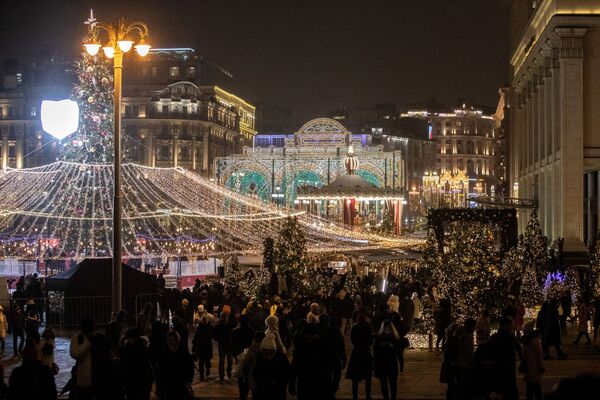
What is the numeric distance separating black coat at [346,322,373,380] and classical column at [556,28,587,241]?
102ft

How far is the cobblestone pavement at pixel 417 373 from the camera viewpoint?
51.6ft

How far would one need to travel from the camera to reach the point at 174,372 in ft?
42.3

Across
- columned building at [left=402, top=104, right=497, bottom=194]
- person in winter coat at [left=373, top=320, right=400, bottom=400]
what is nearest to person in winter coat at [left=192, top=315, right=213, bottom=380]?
person in winter coat at [left=373, top=320, right=400, bottom=400]

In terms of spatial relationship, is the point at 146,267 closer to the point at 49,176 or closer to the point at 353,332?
the point at 49,176

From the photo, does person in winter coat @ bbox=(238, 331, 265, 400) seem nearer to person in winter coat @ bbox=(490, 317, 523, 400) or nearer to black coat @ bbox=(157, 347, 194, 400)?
black coat @ bbox=(157, 347, 194, 400)

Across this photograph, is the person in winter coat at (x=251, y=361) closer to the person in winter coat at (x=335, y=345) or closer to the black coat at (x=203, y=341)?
the person in winter coat at (x=335, y=345)

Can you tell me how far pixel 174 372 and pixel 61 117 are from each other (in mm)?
26957

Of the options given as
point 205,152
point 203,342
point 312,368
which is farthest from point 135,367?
point 205,152

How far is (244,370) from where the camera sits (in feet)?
42.8

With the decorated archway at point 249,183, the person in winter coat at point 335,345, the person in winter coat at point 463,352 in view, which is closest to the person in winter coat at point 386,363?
the person in winter coat at point 335,345

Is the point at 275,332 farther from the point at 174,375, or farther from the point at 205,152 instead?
the point at 205,152

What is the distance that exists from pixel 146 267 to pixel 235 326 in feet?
78.9

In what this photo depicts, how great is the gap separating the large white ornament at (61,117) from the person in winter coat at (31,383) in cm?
2797

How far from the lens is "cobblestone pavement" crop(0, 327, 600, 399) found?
51.6 feet
